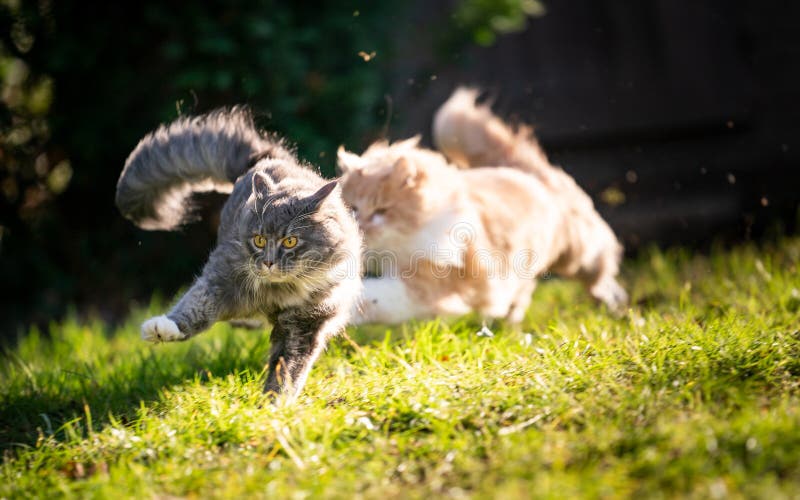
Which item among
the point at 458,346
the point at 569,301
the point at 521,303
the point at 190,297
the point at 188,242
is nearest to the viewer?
the point at 190,297

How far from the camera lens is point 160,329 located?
2412 mm

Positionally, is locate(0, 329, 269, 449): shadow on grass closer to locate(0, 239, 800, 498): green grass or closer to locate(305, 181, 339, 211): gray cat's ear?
locate(0, 239, 800, 498): green grass

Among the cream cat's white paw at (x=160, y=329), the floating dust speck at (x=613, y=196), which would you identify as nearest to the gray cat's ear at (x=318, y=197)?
the cream cat's white paw at (x=160, y=329)

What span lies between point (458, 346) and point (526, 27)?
4.02 meters

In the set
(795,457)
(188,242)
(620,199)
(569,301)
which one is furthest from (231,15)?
(795,457)

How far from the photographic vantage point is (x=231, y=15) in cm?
445

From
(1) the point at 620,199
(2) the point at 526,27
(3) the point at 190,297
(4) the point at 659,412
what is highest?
(2) the point at 526,27

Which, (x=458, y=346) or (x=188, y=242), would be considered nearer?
(x=458, y=346)

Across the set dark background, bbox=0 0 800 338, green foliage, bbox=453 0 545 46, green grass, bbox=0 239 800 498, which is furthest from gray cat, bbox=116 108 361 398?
green foliage, bbox=453 0 545 46

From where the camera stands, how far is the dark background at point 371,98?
4.47 meters

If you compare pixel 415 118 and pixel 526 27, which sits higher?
pixel 526 27

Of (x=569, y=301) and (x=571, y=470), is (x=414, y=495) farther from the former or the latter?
(x=569, y=301)

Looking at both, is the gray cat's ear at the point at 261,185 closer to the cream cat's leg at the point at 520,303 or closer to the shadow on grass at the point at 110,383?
the shadow on grass at the point at 110,383

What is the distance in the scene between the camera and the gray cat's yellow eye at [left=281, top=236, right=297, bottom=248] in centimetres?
251
